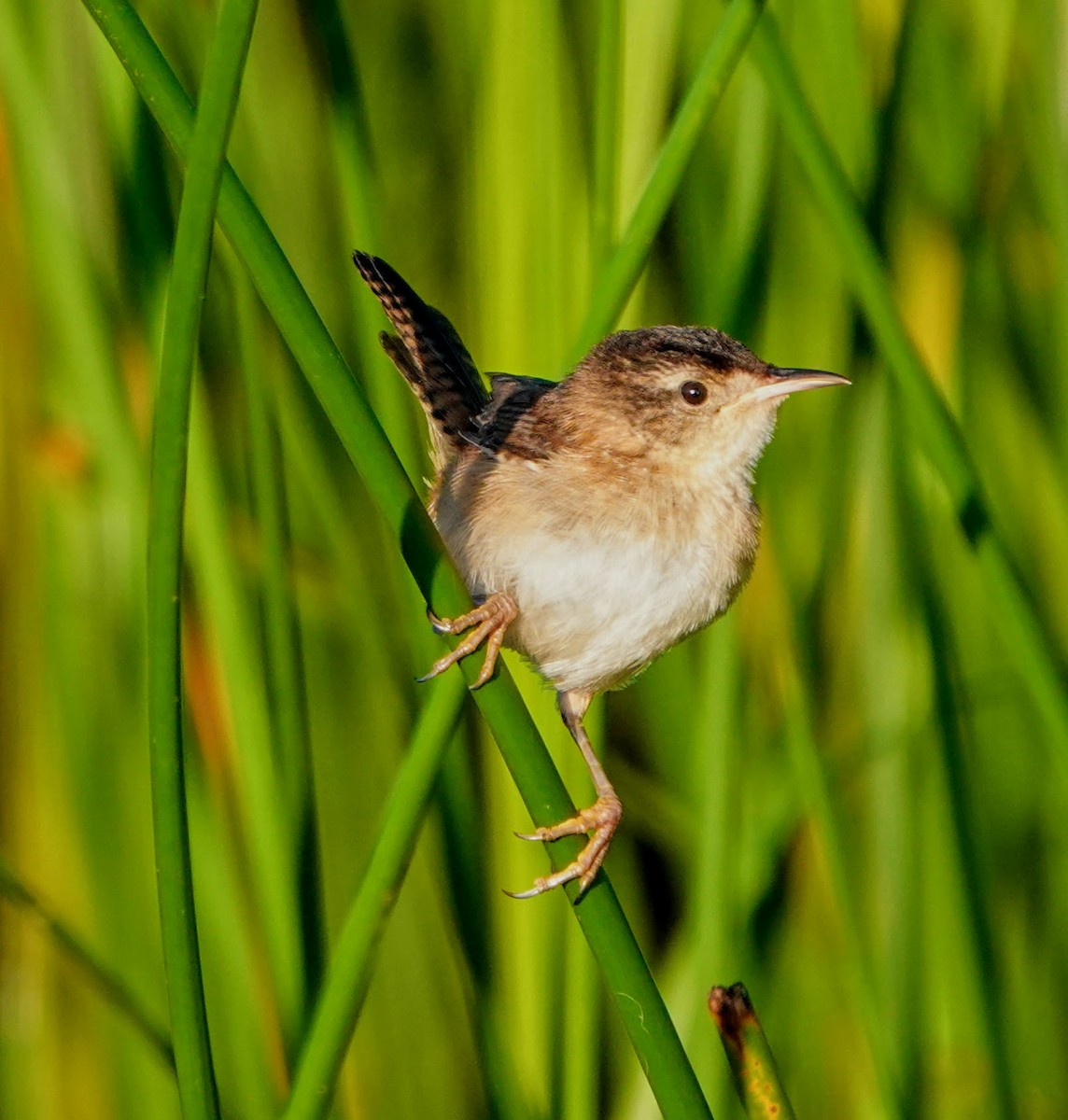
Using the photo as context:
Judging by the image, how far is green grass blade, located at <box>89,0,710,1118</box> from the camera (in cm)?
118

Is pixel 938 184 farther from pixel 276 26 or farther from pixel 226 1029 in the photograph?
pixel 226 1029

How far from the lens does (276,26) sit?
267cm

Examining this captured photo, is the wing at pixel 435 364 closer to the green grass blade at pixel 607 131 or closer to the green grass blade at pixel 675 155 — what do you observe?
the green grass blade at pixel 607 131

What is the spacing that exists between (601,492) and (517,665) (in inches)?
20.2

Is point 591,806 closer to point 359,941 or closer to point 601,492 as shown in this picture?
point 601,492

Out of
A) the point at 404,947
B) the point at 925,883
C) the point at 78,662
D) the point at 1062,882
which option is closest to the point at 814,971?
the point at 925,883

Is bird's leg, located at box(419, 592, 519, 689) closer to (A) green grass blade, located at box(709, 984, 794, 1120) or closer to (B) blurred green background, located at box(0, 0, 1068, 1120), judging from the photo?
(B) blurred green background, located at box(0, 0, 1068, 1120)

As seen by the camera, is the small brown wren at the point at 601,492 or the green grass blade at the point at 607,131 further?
the small brown wren at the point at 601,492

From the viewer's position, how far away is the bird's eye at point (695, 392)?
226 cm

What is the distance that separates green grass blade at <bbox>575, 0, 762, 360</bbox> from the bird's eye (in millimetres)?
631

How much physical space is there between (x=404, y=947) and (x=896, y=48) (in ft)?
5.47

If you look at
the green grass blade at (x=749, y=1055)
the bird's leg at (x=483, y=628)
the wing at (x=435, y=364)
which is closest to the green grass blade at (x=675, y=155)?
the bird's leg at (x=483, y=628)

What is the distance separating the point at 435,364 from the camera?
7.79 ft

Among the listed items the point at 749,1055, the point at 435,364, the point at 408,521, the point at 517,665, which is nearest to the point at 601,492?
the point at 435,364
